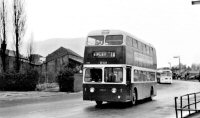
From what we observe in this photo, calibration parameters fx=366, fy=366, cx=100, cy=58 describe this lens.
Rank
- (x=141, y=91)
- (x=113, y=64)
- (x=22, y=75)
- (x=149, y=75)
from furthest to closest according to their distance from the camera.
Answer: (x=22, y=75), (x=149, y=75), (x=141, y=91), (x=113, y=64)

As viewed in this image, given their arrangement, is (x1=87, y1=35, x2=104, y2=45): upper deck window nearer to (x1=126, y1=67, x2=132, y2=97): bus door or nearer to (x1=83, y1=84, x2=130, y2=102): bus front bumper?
(x1=126, y1=67, x2=132, y2=97): bus door

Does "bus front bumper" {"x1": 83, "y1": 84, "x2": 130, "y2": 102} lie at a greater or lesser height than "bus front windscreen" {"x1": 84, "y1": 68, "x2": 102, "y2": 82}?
lesser

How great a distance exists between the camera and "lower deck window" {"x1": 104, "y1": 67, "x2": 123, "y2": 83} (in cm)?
1922

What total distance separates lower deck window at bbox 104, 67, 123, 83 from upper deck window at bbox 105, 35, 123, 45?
4.49ft

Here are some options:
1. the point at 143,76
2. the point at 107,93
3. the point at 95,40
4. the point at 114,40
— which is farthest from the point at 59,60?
the point at 107,93

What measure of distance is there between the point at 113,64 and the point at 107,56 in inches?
21.2

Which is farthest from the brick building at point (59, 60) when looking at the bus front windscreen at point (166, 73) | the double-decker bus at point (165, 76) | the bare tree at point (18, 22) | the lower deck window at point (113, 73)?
the lower deck window at point (113, 73)

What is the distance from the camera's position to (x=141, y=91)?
2308 cm

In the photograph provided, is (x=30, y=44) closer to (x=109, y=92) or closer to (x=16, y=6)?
(x=16, y=6)

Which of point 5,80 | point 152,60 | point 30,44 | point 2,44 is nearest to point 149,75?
point 152,60

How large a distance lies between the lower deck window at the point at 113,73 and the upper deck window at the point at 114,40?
4.49 feet

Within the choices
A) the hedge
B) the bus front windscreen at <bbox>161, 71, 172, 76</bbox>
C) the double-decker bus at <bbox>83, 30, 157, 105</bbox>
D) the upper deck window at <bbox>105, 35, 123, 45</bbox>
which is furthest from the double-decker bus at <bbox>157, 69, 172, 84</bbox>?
the upper deck window at <bbox>105, 35, 123, 45</bbox>

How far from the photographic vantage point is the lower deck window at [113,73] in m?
19.2

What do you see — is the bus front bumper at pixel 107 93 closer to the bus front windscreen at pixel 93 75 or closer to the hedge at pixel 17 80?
the bus front windscreen at pixel 93 75
